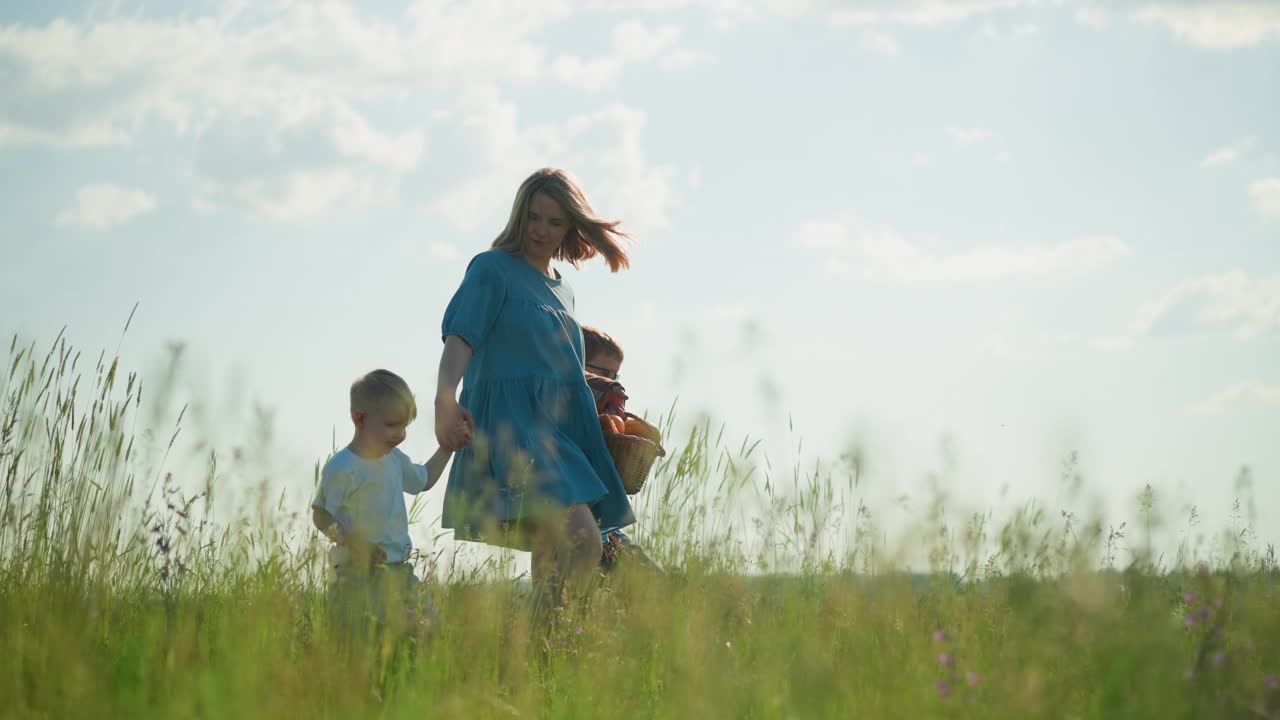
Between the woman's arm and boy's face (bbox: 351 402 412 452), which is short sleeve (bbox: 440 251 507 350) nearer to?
the woman's arm

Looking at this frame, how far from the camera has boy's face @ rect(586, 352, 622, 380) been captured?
4734mm

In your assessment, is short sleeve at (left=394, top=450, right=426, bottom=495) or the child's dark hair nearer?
short sleeve at (left=394, top=450, right=426, bottom=495)

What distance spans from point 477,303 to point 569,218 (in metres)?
0.53

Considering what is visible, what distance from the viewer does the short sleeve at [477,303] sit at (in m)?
3.95

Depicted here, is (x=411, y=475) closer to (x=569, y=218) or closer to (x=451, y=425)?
(x=451, y=425)

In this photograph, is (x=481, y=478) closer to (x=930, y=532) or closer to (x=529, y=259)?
(x=529, y=259)

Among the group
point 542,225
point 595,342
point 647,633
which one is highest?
point 542,225

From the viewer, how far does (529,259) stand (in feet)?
13.8

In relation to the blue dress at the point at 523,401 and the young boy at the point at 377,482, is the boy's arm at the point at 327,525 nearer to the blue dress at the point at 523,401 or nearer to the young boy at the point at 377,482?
the young boy at the point at 377,482

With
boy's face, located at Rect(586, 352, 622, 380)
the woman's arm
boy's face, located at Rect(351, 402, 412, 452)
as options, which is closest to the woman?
the woman's arm

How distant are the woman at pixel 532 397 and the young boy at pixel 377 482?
0.16 meters

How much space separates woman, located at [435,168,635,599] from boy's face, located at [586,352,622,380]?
1.37ft

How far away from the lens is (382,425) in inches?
142

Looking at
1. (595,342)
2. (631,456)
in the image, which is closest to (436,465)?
(631,456)
